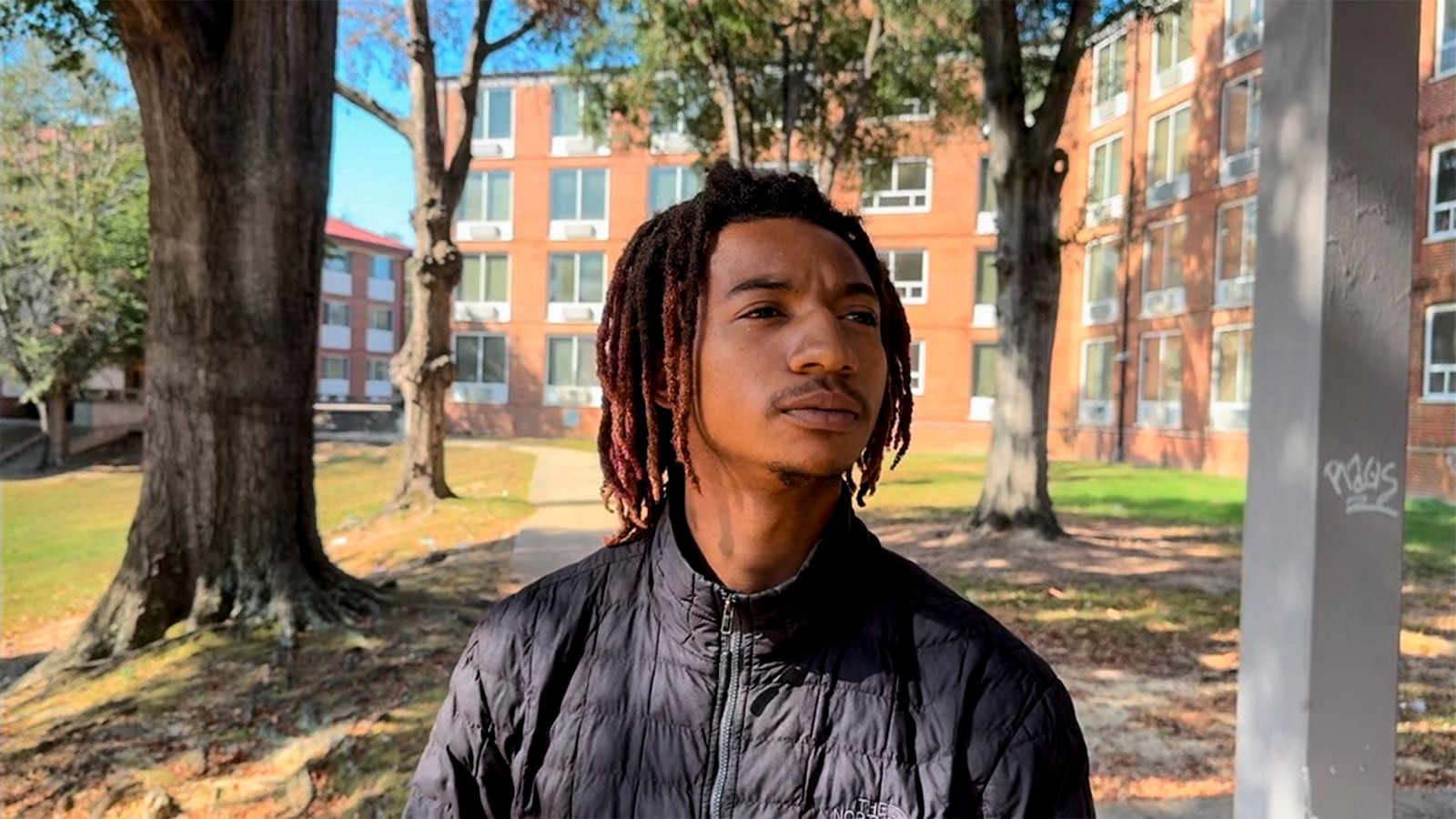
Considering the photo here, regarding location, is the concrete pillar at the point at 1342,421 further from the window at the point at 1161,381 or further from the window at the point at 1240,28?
the window at the point at 1161,381

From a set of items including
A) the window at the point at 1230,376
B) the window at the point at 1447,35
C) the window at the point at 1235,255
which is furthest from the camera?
the window at the point at 1230,376

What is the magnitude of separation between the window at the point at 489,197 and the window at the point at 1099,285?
18627 mm

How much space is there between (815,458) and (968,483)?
18545mm

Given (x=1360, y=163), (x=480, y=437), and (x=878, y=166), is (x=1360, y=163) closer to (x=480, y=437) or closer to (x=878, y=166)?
(x=878, y=166)

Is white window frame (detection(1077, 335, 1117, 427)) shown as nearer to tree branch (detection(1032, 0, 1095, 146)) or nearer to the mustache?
tree branch (detection(1032, 0, 1095, 146))

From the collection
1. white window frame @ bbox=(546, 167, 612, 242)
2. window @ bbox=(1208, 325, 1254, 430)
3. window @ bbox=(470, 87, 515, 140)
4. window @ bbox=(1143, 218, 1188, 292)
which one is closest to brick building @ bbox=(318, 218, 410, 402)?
window @ bbox=(470, 87, 515, 140)

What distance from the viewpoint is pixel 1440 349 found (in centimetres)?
1442

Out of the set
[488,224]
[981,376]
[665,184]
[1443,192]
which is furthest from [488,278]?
[1443,192]

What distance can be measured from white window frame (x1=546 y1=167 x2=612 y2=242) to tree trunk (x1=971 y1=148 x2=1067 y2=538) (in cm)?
2251

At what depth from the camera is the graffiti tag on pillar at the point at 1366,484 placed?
8.80ft

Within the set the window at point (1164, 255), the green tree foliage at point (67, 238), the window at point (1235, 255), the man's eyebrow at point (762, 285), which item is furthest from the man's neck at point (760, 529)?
the window at point (1164, 255)

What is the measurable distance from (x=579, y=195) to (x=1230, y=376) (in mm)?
20259

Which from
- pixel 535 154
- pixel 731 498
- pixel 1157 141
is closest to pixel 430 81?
pixel 731 498

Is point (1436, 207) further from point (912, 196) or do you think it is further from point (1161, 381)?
point (912, 196)
